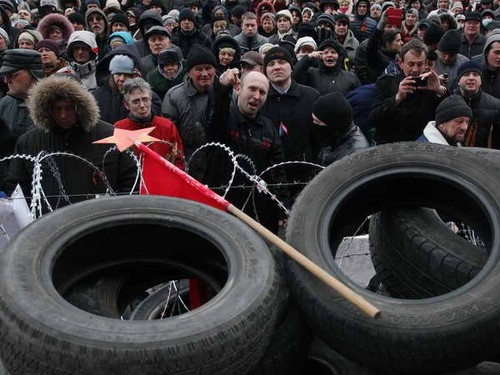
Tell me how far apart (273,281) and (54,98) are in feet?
9.49

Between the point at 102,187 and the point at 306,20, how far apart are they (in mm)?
8523

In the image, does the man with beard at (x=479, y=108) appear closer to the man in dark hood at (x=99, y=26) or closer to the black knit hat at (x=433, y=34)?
the black knit hat at (x=433, y=34)

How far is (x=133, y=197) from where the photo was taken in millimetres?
4074

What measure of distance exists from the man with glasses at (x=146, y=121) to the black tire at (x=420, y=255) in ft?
7.35

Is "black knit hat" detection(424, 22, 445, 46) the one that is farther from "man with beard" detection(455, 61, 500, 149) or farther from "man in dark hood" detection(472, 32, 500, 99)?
"man with beard" detection(455, 61, 500, 149)

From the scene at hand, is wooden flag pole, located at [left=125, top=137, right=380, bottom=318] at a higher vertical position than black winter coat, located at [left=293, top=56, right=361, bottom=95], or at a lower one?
higher

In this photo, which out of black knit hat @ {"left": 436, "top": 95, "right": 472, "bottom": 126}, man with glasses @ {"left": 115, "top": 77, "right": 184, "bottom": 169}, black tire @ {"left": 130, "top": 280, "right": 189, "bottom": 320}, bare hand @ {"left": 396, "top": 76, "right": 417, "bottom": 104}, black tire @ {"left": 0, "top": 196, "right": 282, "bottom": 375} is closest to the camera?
black tire @ {"left": 0, "top": 196, "right": 282, "bottom": 375}

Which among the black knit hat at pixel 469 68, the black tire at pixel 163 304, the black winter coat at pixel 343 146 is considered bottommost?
the black tire at pixel 163 304

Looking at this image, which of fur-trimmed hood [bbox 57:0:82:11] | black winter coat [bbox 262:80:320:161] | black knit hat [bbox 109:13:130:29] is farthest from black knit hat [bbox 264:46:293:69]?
fur-trimmed hood [bbox 57:0:82:11]

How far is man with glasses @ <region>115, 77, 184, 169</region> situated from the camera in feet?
20.4

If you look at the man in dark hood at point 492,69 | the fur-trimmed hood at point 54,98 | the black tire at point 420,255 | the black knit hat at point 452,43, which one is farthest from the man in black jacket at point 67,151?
the black knit hat at point 452,43

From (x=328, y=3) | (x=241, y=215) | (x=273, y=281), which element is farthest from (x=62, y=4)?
(x=273, y=281)

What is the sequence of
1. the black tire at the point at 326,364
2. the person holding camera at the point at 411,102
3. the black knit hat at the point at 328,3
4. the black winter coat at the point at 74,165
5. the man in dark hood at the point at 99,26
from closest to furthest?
the black tire at the point at 326,364 → the black winter coat at the point at 74,165 → the person holding camera at the point at 411,102 → the man in dark hood at the point at 99,26 → the black knit hat at the point at 328,3

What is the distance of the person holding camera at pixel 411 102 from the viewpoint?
6906 mm
